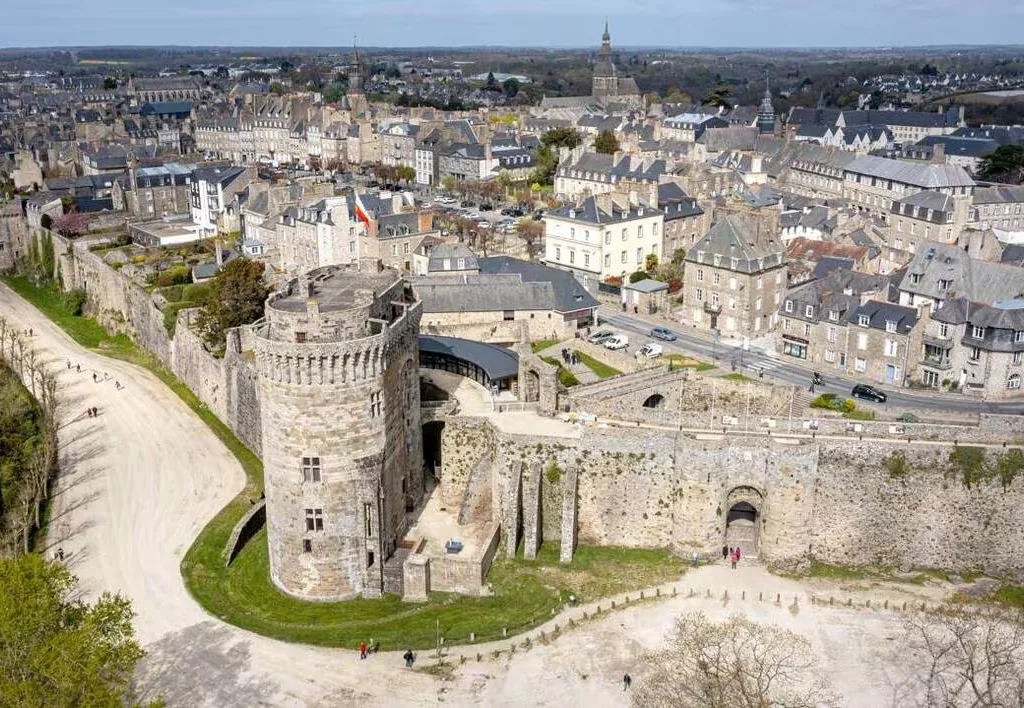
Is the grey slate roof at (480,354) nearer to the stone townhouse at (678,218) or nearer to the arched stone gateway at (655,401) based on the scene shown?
the arched stone gateway at (655,401)

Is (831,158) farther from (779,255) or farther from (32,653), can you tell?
(32,653)

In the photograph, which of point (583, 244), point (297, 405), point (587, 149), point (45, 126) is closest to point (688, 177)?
point (583, 244)

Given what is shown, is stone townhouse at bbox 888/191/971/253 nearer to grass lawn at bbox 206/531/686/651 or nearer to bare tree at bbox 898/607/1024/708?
bare tree at bbox 898/607/1024/708

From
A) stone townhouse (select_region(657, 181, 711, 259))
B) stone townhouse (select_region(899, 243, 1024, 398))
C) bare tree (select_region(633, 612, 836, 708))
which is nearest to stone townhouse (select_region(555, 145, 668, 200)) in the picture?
stone townhouse (select_region(657, 181, 711, 259))

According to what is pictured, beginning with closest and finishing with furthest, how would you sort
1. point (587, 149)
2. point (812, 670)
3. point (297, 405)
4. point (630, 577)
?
1. point (812, 670)
2. point (297, 405)
3. point (630, 577)
4. point (587, 149)

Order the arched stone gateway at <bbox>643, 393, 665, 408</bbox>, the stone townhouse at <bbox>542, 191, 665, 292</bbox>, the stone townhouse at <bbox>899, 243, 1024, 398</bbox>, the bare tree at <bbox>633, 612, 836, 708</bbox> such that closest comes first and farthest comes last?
the bare tree at <bbox>633, 612, 836, 708</bbox>, the arched stone gateway at <bbox>643, 393, 665, 408</bbox>, the stone townhouse at <bbox>899, 243, 1024, 398</bbox>, the stone townhouse at <bbox>542, 191, 665, 292</bbox>

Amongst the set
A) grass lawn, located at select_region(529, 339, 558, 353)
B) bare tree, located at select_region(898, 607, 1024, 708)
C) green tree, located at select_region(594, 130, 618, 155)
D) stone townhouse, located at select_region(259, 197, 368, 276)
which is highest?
green tree, located at select_region(594, 130, 618, 155)

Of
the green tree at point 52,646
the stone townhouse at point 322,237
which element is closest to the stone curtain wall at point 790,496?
the green tree at point 52,646

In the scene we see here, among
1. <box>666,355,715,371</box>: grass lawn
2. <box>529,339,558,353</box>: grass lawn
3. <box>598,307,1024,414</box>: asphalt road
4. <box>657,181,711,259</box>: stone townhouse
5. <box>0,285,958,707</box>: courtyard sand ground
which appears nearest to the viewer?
<box>0,285,958,707</box>: courtyard sand ground
